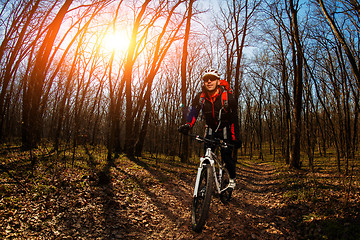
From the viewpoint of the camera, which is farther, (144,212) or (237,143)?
(144,212)

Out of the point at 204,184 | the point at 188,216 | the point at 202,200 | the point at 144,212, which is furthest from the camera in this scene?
the point at 144,212

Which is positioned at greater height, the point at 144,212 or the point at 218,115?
the point at 218,115

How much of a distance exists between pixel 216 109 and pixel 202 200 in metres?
1.73

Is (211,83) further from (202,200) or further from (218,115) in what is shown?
(202,200)

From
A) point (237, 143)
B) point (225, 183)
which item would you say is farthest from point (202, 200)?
point (237, 143)

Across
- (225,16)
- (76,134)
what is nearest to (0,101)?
(76,134)

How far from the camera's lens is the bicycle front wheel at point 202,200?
2.87m

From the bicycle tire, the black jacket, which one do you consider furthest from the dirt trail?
the black jacket

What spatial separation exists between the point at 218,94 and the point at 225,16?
1480cm

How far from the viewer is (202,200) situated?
3209mm

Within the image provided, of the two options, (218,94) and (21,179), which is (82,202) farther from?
(218,94)

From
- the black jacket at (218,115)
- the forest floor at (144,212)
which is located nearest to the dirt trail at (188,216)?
the forest floor at (144,212)

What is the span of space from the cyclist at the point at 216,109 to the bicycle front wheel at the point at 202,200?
0.82m

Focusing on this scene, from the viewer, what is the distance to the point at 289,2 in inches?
366
